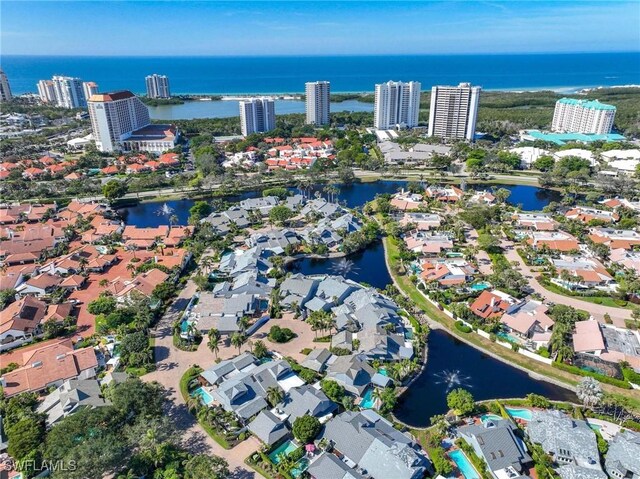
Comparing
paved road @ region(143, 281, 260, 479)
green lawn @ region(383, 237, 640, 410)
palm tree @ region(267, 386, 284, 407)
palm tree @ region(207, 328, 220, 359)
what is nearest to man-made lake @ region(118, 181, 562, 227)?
paved road @ region(143, 281, 260, 479)

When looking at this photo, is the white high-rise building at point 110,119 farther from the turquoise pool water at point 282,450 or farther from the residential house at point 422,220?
the turquoise pool water at point 282,450

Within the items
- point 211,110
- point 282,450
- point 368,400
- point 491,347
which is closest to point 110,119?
point 211,110

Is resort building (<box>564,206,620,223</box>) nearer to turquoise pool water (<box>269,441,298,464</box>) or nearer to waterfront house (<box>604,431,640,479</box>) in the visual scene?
waterfront house (<box>604,431,640,479</box>)

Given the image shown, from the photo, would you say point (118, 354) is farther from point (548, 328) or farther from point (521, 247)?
point (521, 247)

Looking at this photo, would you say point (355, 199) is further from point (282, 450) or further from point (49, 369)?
point (49, 369)

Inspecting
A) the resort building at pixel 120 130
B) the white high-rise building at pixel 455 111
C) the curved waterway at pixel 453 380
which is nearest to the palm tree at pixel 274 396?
the curved waterway at pixel 453 380

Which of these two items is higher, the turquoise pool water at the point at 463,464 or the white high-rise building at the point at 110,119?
the white high-rise building at the point at 110,119
